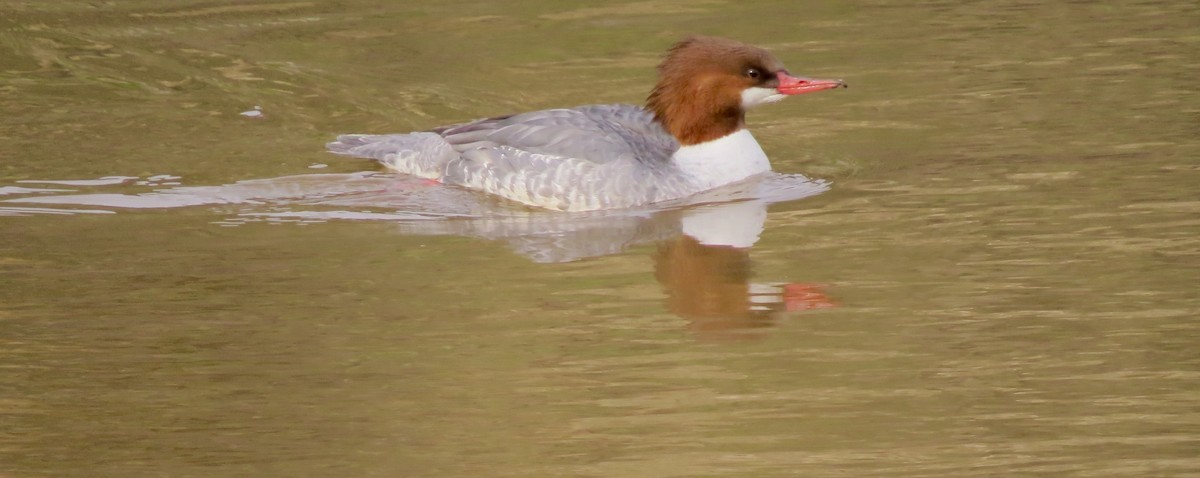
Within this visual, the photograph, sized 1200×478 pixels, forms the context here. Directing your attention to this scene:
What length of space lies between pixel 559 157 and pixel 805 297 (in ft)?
9.53

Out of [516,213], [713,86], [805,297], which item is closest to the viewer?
[805,297]

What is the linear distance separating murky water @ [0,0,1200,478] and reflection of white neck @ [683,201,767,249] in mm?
35

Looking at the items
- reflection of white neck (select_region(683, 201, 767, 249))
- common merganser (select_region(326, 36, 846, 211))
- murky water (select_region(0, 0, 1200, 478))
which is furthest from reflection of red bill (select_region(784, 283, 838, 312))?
common merganser (select_region(326, 36, 846, 211))

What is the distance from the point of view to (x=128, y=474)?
5.55 metres

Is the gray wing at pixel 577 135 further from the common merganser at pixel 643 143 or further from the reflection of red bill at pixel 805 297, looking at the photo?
the reflection of red bill at pixel 805 297

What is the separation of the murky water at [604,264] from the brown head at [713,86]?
19.8 inches

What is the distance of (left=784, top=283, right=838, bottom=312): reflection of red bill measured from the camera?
712 cm

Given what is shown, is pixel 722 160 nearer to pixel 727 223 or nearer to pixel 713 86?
pixel 713 86

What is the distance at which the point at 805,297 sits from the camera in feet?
23.9

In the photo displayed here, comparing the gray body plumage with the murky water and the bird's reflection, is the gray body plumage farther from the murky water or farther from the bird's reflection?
the murky water

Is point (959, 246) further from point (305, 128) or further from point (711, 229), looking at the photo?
point (305, 128)

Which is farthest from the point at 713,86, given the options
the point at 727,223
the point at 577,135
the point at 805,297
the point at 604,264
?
the point at 805,297

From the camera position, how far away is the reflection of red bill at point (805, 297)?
712 cm

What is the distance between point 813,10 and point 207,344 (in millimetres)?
8097
